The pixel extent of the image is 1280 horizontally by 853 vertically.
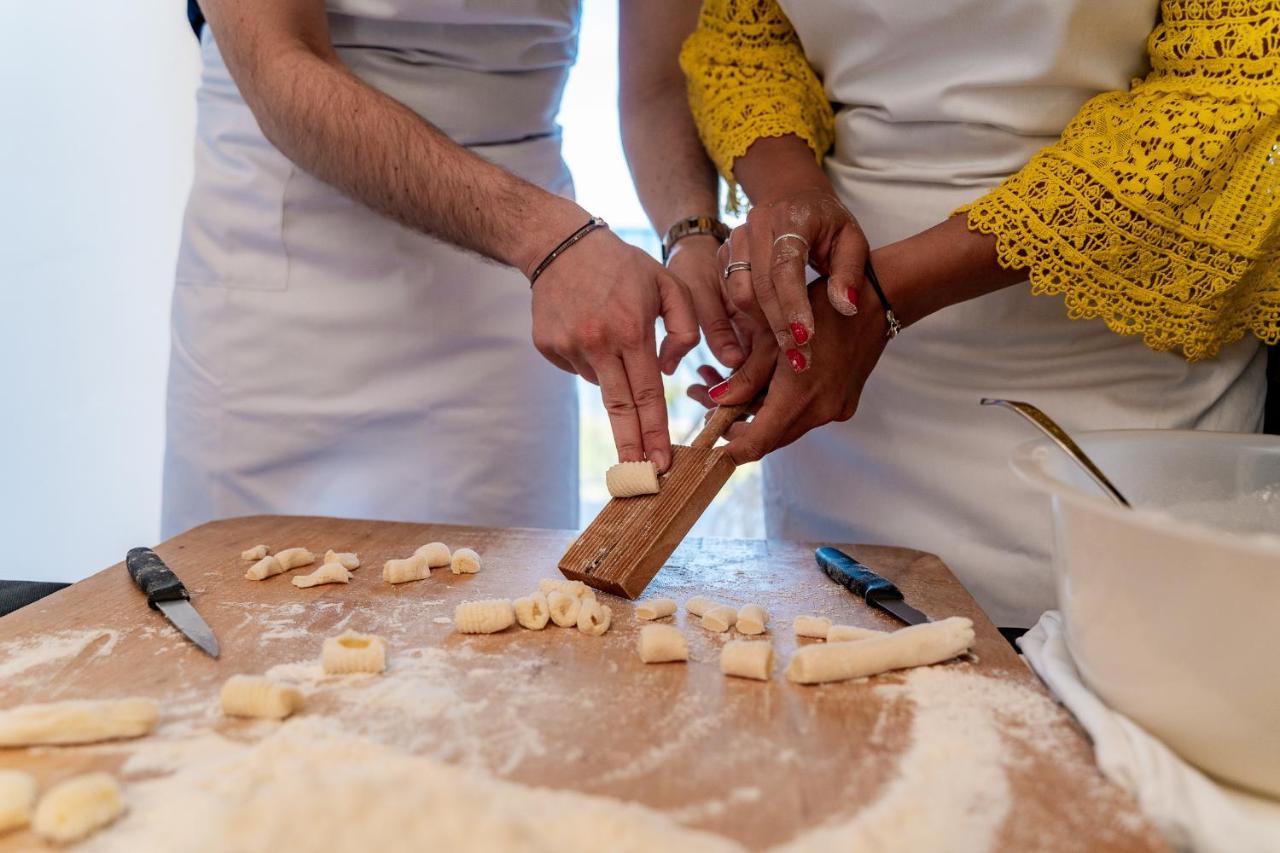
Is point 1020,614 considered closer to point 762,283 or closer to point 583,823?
point 762,283

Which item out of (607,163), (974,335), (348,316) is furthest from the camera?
(607,163)

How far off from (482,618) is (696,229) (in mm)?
746

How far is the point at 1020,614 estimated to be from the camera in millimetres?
1303

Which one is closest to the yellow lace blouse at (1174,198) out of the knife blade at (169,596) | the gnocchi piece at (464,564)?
the gnocchi piece at (464,564)

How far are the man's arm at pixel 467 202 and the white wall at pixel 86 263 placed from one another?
62.7 inches

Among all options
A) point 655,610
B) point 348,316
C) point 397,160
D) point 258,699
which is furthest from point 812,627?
point 348,316

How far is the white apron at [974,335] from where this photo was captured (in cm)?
121

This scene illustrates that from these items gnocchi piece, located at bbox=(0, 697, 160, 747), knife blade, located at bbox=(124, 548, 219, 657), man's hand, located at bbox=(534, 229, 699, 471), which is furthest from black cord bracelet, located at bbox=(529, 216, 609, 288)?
gnocchi piece, located at bbox=(0, 697, 160, 747)

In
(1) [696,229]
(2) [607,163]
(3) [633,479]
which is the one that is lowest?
(3) [633,479]

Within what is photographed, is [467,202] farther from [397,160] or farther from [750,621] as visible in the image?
[750,621]

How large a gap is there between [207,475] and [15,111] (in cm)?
172

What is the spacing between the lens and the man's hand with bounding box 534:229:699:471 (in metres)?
1.17

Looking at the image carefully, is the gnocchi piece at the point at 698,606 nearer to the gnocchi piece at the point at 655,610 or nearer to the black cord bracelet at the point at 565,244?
the gnocchi piece at the point at 655,610

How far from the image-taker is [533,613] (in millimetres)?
996
